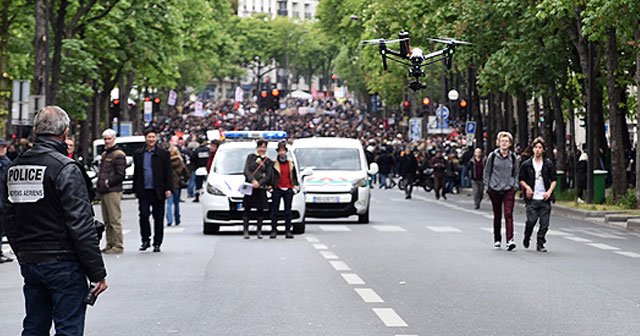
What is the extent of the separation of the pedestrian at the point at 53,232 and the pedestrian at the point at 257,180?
16.9 meters

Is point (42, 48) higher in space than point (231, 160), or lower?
higher

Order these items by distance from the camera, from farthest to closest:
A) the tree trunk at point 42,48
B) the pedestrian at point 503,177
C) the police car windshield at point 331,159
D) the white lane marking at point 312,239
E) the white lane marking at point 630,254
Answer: the tree trunk at point 42,48
the police car windshield at point 331,159
the white lane marking at point 312,239
the pedestrian at point 503,177
the white lane marking at point 630,254

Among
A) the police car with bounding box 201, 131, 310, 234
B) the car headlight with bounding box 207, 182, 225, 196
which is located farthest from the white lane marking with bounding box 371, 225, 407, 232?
the car headlight with bounding box 207, 182, 225, 196

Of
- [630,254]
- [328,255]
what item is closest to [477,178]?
[630,254]

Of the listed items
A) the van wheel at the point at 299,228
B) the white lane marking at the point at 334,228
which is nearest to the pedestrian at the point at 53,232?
the van wheel at the point at 299,228

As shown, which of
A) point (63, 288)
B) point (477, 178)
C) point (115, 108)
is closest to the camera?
point (63, 288)

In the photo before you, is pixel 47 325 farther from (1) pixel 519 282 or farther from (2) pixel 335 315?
(1) pixel 519 282

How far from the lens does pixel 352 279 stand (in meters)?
16.8

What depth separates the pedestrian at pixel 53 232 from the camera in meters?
8.11

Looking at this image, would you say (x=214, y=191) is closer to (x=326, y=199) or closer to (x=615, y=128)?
(x=326, y=199)

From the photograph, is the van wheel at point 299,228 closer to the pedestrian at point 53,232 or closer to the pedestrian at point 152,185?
the pedestrian at point 152,185

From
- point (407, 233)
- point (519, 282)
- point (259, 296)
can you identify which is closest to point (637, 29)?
point (407, 233)

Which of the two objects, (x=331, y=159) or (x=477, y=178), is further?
(x=477, y=178)

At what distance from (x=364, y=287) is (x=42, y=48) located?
82.6ft
